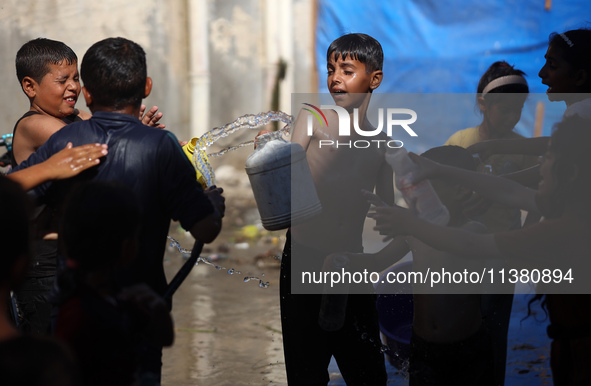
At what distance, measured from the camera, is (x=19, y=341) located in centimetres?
148

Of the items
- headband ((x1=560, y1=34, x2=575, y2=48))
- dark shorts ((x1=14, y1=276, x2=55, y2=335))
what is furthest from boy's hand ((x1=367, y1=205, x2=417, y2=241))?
dark shorts ((x1=14, y1=276, x2=55, y2=335))

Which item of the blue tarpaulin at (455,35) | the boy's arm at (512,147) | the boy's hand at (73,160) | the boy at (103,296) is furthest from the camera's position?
the blue tarpaulin at (455,35)

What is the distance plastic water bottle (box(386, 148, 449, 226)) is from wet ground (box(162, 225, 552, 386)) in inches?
50.1

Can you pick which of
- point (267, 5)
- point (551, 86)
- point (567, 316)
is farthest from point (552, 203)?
point (267, 5)

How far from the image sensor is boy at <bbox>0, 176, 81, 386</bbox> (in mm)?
1438

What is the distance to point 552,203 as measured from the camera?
2332mm

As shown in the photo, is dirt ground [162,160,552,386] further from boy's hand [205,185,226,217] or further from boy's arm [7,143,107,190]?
boy's arm [7,143,107,190]

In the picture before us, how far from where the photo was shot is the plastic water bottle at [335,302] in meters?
2.80

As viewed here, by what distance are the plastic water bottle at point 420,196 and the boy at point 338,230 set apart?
0.36 meters

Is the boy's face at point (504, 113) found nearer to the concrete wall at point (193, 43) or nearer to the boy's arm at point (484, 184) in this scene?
the boy's arm at point (484, 184)

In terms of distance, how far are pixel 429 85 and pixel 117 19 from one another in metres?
3.52

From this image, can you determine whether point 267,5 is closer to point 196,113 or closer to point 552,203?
point 196,113

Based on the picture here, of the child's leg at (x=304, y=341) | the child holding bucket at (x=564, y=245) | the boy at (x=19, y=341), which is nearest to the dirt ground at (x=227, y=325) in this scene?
the child's leg at (x=304, y=341)

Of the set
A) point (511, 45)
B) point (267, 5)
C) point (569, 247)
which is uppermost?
point (267, 5)
